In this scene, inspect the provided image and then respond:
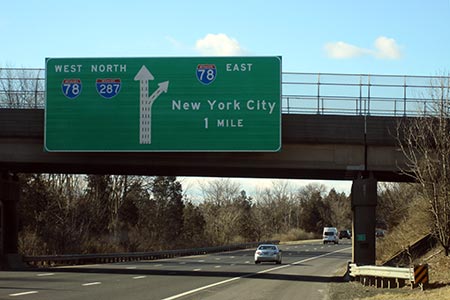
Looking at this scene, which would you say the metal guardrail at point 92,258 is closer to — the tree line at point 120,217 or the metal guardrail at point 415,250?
the tree line at point 120,217

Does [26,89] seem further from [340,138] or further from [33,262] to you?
[340,138]

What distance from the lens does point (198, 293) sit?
837 inches

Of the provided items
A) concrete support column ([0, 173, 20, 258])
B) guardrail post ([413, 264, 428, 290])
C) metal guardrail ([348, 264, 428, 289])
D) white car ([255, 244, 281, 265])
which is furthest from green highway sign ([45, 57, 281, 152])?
white car ([255, 244, 281, 265])

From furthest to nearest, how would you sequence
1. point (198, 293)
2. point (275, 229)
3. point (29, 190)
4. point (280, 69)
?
point (275, 229) → point (29, 190) → point (280, 69) → point (198, 293)

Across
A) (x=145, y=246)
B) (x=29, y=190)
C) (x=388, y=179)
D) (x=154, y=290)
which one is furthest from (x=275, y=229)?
(x=154, y=290)

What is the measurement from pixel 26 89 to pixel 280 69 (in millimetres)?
12350

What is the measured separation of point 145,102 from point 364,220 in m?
11.2

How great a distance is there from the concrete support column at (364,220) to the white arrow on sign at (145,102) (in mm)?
9650

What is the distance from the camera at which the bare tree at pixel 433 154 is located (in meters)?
→ 27.3

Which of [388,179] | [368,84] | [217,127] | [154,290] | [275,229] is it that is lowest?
[275,229]

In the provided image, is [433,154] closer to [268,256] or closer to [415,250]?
[415,250]

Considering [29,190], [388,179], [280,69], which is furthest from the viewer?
[29,190]

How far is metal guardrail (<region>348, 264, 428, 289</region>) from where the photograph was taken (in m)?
20.5

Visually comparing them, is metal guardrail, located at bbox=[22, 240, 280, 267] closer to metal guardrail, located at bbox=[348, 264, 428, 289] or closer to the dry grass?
the dry grass
